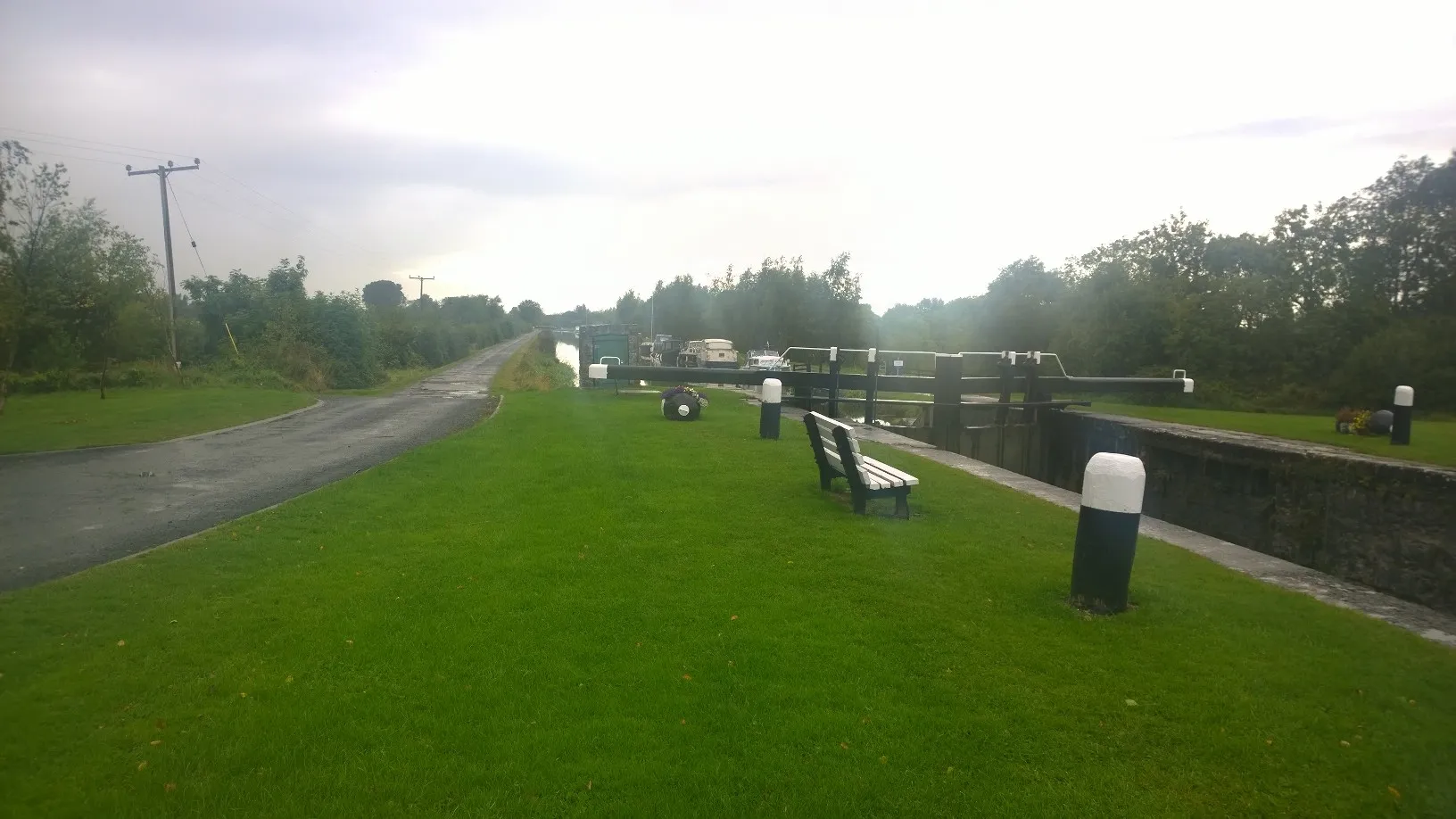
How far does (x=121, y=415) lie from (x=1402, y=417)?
2487 cm

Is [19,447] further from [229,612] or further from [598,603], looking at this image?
[598,603]

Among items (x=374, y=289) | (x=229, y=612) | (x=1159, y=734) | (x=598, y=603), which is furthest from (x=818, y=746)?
(x=374, y=289)

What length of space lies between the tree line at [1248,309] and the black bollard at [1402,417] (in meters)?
8.49

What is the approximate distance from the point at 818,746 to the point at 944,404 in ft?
53.5

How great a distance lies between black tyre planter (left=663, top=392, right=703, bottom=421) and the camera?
52.6 feet

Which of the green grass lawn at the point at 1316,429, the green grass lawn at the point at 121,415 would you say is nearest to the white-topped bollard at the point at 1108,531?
the green grass lawn at the point at 1316,429

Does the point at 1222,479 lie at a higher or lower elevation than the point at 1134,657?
lower

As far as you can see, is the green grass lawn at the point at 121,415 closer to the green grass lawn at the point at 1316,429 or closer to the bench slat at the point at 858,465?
the bench slat at the point at 858,465

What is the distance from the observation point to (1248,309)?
1148 inches

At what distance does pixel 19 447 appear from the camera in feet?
40.8

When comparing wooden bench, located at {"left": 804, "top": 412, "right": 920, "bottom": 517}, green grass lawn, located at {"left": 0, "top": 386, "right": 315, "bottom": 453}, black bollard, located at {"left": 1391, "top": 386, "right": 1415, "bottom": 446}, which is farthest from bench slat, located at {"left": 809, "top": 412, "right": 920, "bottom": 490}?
green grass lawn, located at {"left": 0, "top": 386, "right": 315, "bottom": 453}

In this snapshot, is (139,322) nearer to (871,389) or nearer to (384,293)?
(871,389)

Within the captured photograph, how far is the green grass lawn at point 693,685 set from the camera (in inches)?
118

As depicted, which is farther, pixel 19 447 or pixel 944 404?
pixel 944 404
